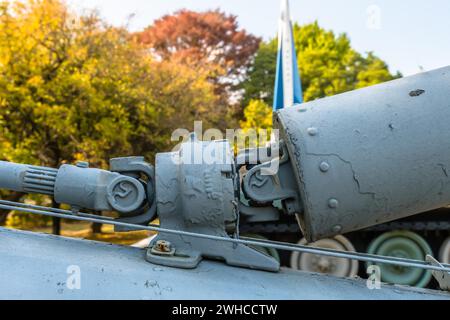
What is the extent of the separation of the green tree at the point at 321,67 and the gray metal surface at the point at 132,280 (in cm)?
2018

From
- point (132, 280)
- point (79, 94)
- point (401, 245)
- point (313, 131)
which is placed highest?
point (79, 94)

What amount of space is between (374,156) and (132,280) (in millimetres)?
1431

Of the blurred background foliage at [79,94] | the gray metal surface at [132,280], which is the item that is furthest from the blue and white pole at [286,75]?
the gray metal surface at [132,280]

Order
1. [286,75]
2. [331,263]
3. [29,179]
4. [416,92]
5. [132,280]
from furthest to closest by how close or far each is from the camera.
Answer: [286,75] < [331,263] < [29,179] < [416,92] < [132,280]

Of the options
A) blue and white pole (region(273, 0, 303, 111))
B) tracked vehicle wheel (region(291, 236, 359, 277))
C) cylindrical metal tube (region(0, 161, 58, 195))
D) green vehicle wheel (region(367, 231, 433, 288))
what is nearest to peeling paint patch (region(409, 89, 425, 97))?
cylindrical metal tube (region(0, 161, 58, 195))

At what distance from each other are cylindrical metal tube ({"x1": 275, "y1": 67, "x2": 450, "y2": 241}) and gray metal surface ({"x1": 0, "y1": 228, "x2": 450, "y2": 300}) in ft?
1.18

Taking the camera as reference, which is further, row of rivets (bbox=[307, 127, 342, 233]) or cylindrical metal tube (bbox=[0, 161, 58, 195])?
cylindrical metal tube (bbox=[0, 161, 58, 195])

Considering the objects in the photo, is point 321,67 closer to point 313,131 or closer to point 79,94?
point 79,94

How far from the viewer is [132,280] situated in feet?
7.08

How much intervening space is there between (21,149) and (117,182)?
841cm

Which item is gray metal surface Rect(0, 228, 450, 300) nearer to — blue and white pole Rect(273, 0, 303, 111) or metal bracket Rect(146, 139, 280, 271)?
metal bracket Rect(146, 139, 280, 271)

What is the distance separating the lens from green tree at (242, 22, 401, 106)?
2377 centimetres

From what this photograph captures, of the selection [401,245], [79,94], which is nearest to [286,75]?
[79,94]
